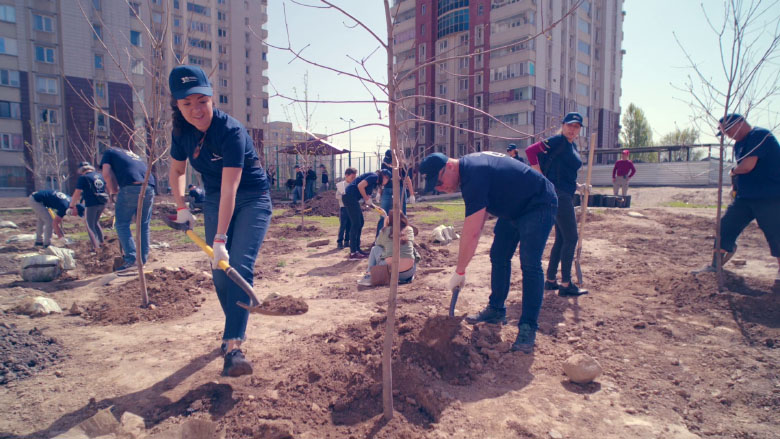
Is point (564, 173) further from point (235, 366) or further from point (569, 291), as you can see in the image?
point (235, 366)

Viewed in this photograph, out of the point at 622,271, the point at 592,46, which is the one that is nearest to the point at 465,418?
the point at 622,271

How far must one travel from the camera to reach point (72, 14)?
1208 inches

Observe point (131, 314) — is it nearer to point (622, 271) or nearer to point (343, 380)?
point (343, 380)

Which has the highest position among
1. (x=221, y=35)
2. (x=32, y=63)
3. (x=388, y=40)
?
(x=221, y=35)

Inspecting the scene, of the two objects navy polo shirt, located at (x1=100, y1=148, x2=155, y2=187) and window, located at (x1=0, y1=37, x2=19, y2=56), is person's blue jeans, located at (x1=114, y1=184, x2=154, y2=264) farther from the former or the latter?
window, located at (x1=0, y1=37, x2=19, y2=56)

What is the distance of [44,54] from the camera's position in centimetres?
3052

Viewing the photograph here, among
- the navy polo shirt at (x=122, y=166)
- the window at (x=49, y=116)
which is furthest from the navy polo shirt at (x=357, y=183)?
the window at (x=49, y=116)

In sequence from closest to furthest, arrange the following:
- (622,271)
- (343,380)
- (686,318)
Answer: (343,380) → (686,318) → (622,271)

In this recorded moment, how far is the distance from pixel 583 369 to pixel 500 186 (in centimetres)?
133

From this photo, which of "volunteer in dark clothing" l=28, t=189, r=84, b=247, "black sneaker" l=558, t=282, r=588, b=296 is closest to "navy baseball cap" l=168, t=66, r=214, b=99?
"black sneaker" l=558, t=282, r=588, b=296

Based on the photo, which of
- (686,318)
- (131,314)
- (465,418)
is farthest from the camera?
(131,314)

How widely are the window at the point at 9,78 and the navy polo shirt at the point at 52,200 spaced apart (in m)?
31.2

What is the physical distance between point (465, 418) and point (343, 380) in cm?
73

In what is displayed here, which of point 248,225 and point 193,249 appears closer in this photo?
point 248,225
